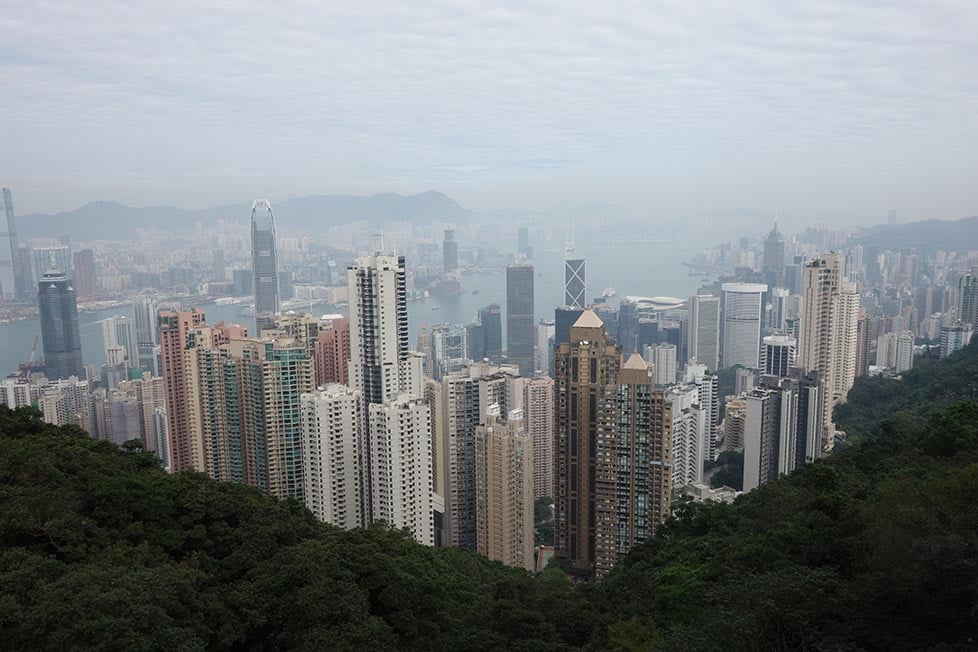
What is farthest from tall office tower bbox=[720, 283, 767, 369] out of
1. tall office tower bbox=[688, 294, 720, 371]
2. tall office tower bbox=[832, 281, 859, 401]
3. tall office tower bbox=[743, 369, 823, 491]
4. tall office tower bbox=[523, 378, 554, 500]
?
tall office tower bbox=[743, 369, 823, 491]

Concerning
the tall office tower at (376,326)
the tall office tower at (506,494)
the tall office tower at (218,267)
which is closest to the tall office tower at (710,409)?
the tall office tower at (506,494)

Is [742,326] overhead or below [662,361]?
overhead

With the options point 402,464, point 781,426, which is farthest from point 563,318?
point 402,464

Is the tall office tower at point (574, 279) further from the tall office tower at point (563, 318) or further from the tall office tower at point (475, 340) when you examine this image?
the tall office tower at point (475, 340)

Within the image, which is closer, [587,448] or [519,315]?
[587,448]

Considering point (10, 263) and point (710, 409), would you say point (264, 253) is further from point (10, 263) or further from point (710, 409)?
point (710, 409)
